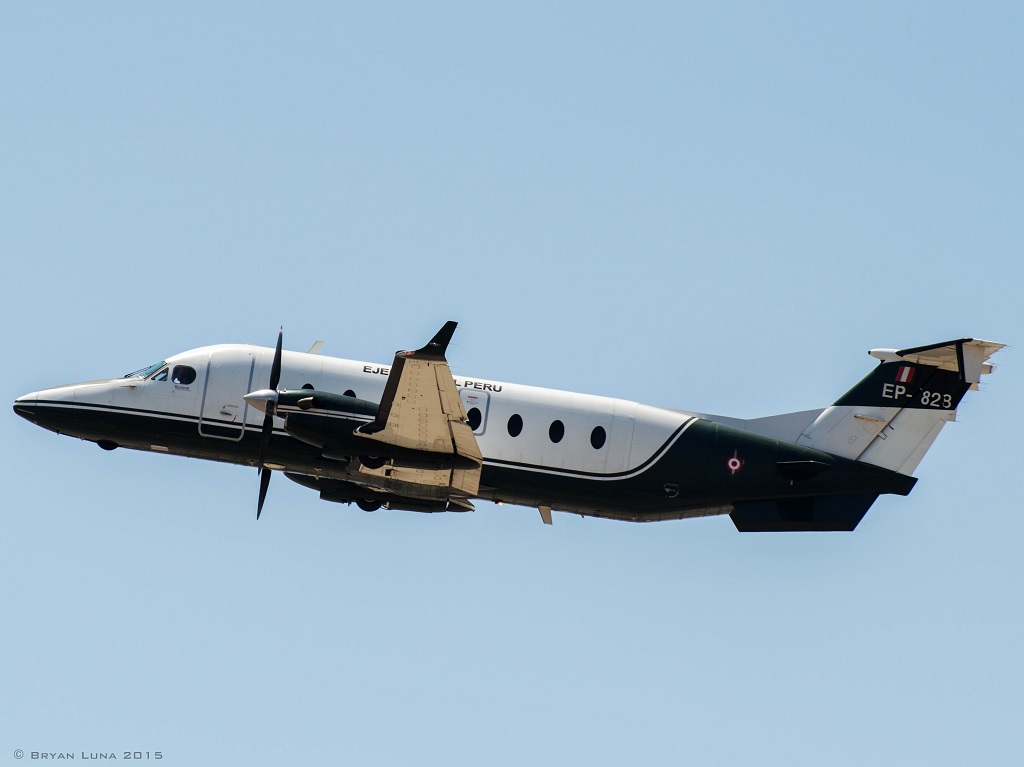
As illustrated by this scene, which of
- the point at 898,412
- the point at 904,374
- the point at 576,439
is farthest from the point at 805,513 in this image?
the point at 576,439

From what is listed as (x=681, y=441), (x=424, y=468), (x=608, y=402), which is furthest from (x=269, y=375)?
(x=681, y=441)

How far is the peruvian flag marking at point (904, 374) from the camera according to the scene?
1119 inches

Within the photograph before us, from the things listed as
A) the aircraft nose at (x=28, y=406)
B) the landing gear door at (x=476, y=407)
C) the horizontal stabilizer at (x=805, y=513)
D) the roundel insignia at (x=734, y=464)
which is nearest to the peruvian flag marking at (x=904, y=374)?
the horizontal stabilizer at (x=805, y=513)

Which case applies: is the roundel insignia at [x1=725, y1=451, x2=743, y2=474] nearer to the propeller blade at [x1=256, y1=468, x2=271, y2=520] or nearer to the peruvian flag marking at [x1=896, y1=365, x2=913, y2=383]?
the peruvian flag marking at [x1=896, y1=365, x2=913, y2=383]

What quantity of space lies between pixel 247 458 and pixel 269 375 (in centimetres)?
194

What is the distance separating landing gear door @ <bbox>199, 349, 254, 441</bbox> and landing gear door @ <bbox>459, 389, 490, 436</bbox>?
488cm

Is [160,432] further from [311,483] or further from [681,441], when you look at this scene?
[681,441]

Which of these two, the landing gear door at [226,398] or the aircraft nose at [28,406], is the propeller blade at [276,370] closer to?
the landing gear door at [226,398]

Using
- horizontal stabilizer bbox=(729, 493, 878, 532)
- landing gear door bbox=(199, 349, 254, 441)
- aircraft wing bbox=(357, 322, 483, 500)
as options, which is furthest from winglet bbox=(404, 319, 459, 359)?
horizontal stabilizer bbox=(729, 493, 878, 532)

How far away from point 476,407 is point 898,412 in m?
9.81

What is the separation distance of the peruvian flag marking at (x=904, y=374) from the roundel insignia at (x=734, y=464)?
440 cm

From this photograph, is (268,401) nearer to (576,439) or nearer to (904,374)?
(576,439)

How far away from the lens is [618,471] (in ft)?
89.6

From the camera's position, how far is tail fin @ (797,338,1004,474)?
2800 cm
